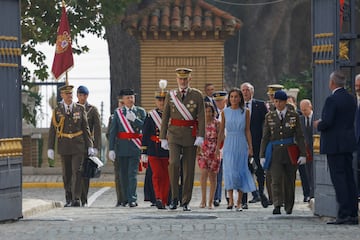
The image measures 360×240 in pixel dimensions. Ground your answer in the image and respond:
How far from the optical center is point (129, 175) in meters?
25.3

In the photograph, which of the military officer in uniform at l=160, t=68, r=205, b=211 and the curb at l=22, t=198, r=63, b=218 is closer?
the curb at l=22, t=198, r=63, b=218

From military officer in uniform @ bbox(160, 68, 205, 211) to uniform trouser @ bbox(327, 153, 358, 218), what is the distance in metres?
3.66

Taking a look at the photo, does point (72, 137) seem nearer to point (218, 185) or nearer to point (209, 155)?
point (209, 155)

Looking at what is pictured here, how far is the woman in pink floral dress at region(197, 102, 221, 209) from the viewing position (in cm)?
2408

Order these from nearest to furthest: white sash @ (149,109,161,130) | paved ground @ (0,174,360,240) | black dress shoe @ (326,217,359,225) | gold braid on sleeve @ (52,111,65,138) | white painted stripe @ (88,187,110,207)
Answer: paved ground @ (0,174,360,240)
black dress shoe @ (326,217,359,225)
white sash @ (149,109,161,130)
gold braid on sleeve @ (52,111,65,138)
white painted stripe @ (88,187,110,207)

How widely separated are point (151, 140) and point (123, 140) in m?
1.56

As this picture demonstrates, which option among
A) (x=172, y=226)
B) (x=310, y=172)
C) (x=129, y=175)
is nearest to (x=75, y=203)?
(x=129, y=175)

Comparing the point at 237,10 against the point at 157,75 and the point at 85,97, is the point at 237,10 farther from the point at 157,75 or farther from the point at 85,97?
the point at 85,97

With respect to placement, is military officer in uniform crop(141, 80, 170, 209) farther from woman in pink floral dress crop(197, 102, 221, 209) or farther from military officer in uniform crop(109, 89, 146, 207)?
military officer in uniform crop(109, 89, 146, 207)

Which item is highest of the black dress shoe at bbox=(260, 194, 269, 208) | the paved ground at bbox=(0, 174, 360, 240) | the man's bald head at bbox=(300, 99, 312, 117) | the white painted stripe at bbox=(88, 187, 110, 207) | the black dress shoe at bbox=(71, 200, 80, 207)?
the man's bald head at bbox=(300, 99, 312, 117)

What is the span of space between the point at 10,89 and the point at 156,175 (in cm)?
470

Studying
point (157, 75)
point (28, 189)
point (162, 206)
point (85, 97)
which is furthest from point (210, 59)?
point (162, 206)

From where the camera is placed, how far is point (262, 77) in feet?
169

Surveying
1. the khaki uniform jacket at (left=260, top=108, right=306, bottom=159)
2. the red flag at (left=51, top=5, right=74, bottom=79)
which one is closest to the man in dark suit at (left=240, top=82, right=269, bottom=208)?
the khaki uniform jacket at (left=260, top=108, right=306, bottom=159)
